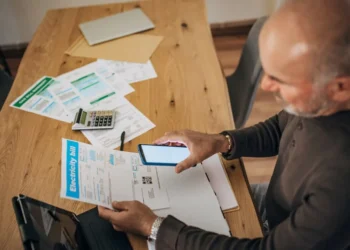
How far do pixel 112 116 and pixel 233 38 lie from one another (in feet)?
6.43

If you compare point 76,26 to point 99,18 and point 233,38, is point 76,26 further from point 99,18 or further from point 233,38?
point 233,38

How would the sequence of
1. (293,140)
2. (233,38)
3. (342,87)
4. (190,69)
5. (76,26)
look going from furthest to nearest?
1. (233,38)
2. (76,26)
3. (190,69)
4. (293,140)
5. (342,87)

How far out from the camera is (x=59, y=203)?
1044 millimetres

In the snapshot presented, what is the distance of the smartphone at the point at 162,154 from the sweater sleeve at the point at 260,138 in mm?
129

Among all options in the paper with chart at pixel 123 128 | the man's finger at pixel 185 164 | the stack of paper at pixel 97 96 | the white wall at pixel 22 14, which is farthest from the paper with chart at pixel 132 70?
the white wall at pixel 22 14

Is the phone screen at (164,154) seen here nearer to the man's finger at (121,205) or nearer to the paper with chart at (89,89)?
the man's finger at (121,205)

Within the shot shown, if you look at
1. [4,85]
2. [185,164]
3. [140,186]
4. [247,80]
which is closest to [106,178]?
[140,186]

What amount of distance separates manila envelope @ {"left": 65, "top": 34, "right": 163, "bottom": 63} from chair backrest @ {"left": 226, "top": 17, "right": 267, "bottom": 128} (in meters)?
0.36

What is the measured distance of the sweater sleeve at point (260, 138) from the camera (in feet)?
3.71

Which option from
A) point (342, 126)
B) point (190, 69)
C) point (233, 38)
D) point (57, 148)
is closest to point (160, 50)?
point (190, 69)

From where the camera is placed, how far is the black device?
0.76 meters

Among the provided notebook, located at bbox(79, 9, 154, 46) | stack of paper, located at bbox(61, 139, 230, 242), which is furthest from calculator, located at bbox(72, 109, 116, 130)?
notebook, located at bbox(79, 9, 154, 46)

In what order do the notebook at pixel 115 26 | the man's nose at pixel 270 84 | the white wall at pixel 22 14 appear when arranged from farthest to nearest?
the white wall at pixel 22 14
the notebook at pixel 115 26
the man's nose at pixel 270 84

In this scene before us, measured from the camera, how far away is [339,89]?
30.1 inches
